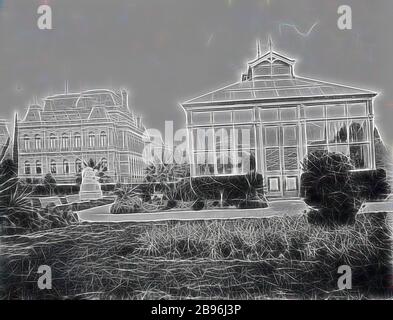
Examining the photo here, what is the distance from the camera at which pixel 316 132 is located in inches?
141

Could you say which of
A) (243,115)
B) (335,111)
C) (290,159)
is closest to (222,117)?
(243,115)

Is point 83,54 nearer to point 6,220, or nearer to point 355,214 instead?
point 6,220

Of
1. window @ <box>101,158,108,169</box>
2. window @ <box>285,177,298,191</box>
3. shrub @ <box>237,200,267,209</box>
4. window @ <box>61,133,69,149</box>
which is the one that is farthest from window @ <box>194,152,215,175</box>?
window @ <box>61,133,69,149</box>

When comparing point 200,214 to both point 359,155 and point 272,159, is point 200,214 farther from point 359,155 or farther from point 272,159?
point 359,155

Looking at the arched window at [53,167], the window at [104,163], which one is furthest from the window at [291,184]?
the arched window at [53,167]

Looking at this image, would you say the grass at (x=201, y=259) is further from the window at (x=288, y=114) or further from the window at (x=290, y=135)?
the window at (x=288, y=114)

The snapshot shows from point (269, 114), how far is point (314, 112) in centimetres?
34

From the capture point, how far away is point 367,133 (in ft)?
11.7

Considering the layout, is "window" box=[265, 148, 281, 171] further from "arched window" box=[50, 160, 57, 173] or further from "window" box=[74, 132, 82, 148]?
"arched window" box=[50, 160, 57, 173]

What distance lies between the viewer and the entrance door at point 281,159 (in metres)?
3.57

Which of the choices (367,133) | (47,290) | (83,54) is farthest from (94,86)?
(367,133)

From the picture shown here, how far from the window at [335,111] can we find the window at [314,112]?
44 mm
